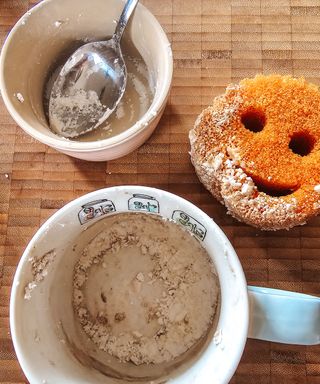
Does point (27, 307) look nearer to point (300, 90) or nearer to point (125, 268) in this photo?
point (125, 268)

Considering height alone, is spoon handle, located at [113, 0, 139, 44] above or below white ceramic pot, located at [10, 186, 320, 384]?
above

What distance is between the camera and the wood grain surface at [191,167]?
2.86 ft

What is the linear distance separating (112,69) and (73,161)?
139mm

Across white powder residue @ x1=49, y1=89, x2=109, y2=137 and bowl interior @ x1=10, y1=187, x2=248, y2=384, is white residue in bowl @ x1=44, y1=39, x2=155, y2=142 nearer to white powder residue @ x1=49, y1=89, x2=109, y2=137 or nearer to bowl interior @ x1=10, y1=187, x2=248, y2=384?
white powder residue @ x1=49, y1=89, x2=109, y2=137

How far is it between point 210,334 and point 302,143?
0.27 metres

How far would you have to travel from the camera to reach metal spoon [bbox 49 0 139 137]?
2.92ft

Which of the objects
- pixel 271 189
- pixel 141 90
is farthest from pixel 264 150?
pixel 141 90

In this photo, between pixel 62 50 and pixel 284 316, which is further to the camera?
pixel 62 50

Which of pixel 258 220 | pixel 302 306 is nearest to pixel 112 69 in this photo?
pixel 258 220

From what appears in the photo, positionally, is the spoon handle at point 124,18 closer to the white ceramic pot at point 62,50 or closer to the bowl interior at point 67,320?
the white ceramic pot at point 62,50

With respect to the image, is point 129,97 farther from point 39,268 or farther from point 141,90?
point 39,268

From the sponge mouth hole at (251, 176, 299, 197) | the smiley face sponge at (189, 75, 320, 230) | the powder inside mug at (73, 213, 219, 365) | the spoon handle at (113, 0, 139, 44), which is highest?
the spoon handle at (113, 0, 139, 44)

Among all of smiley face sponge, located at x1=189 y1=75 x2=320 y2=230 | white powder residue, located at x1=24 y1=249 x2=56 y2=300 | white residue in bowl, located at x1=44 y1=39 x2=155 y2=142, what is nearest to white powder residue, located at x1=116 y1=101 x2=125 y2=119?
white residue in bowl, located at x1=44 y1=39 x2=155 y2=142

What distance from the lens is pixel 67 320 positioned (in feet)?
2.70
